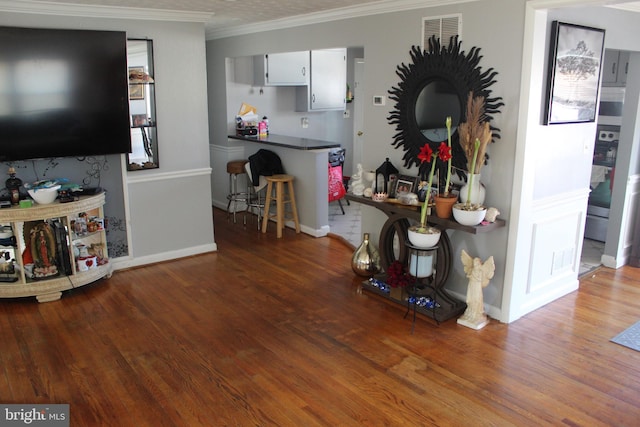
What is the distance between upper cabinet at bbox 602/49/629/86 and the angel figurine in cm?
278

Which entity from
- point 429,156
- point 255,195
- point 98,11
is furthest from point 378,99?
point 255,195

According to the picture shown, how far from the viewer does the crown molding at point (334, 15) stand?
4.10 meters

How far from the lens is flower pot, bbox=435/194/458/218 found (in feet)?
12.5

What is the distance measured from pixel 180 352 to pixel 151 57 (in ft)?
8.99

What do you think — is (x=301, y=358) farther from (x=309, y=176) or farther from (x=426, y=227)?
(x=309, y=176)

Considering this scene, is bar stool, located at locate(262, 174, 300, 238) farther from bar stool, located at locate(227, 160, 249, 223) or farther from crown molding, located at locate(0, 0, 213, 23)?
crown molding, located at locate(0, 0, 213, 23)

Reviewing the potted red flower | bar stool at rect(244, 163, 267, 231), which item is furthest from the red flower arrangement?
bar stool at rect(244, 163, 267, 231)

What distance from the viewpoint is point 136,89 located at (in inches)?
191

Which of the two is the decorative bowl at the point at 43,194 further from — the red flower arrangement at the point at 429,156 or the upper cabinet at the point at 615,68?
the upper cabinet at the point at 615,68

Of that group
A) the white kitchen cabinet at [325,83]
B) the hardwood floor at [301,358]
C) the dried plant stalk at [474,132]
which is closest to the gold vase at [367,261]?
the hardwood floor at [301,358]

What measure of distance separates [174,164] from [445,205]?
2.67 m

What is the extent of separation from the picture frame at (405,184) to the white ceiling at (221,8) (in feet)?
4.26

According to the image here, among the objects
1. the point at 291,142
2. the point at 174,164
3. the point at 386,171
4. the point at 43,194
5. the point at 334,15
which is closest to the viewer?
the point at 43,194

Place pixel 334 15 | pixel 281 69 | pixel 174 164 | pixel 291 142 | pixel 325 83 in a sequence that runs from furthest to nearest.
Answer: pixel 325 83
pixel 281 69
pixel 291 142
pixel 174 164
pixel 334 15
